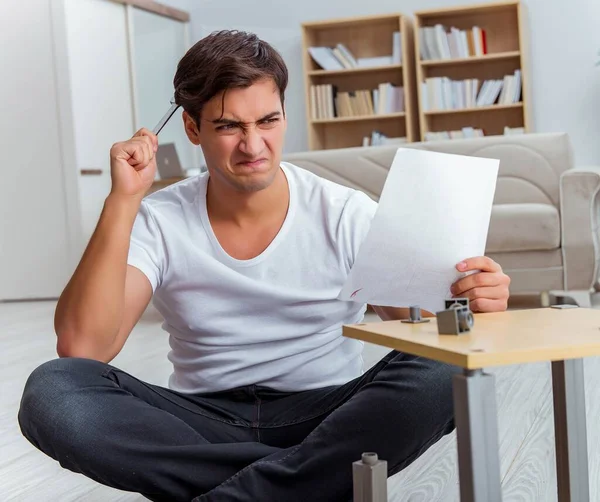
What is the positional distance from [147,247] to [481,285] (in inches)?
24.4

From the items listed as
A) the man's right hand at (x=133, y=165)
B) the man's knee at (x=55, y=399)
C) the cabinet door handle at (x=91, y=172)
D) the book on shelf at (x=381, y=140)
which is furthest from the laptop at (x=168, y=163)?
the man's knee at (x=55, y=399)

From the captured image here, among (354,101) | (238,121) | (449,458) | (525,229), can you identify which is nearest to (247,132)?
(238,121)

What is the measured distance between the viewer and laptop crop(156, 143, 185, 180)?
16.2 ft

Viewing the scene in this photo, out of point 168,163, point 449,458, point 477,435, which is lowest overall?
point 449,458

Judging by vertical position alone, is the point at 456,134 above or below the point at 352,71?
below

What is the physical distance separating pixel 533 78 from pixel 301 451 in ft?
18.4

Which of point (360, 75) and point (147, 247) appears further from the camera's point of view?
point (360, 75)

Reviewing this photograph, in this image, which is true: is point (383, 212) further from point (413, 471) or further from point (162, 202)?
point (413, 471)

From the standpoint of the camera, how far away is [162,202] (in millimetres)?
1583

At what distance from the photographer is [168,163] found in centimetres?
497

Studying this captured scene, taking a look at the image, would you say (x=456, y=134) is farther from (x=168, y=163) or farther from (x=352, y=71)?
(x=168, y=163)

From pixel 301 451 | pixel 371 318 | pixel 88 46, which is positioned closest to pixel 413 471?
pixel 301 451

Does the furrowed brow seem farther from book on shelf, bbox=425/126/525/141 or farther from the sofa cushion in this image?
book on shelf, bbox=425/126/525/141

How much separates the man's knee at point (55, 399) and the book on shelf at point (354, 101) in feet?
17.4
